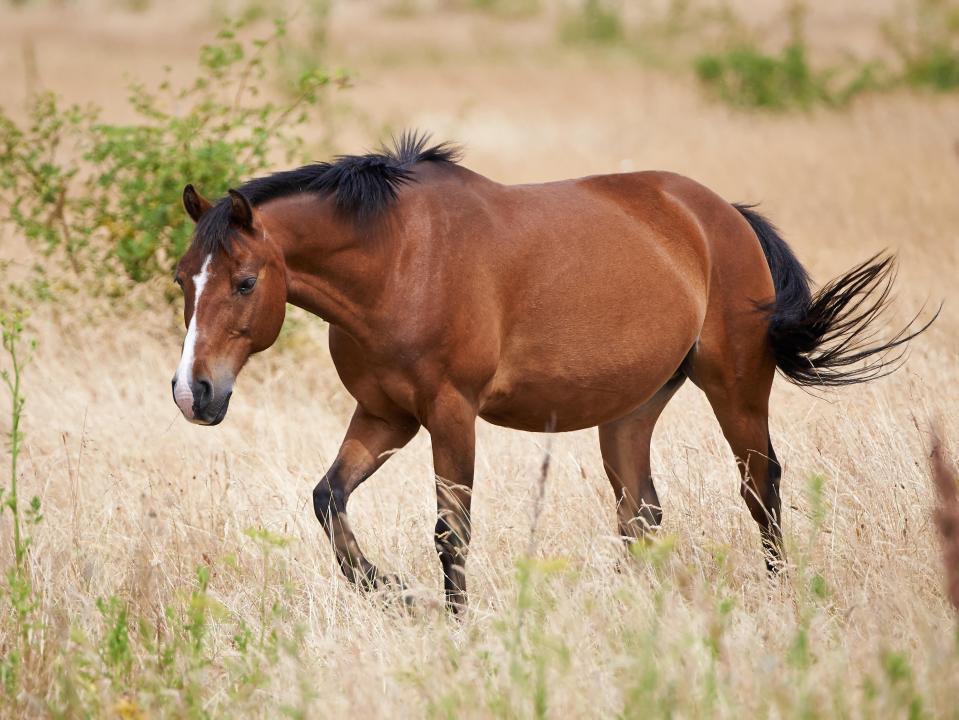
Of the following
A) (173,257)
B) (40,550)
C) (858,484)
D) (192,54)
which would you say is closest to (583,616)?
(858,484)

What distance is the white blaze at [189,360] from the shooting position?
384 cm

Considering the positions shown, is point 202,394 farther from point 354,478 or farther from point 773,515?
point 773,515

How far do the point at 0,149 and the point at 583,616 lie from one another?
588 centimetres

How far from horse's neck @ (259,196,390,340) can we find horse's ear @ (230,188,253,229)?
23 centimetres

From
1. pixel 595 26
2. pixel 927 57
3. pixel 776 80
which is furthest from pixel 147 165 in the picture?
pixel 595 26

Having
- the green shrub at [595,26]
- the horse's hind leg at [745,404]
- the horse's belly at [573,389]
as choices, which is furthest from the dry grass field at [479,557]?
the green shrub at [595,26]

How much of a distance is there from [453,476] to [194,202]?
136 centimetres

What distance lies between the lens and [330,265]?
432 cm

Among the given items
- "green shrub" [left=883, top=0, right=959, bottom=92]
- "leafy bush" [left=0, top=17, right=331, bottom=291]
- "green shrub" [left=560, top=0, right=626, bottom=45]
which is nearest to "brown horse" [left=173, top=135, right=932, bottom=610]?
"leafy bush" [left=0, top=17, right=331, bottom=291]

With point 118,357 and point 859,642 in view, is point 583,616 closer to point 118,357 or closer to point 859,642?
point 859,642

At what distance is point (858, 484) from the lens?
511 cm

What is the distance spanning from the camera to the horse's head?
12.8ft

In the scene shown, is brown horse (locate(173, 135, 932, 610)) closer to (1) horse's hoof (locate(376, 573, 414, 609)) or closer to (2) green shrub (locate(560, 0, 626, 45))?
(1) horse's hoof (locate(376, 573, 414, 609))

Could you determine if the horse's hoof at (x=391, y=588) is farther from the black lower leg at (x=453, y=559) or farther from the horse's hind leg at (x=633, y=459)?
the horse's hind leg at (x=633, y=459)
